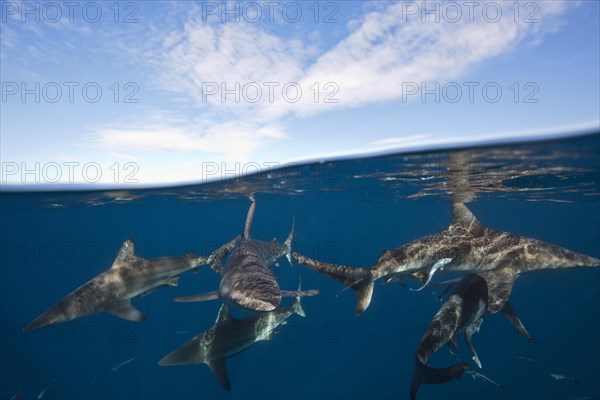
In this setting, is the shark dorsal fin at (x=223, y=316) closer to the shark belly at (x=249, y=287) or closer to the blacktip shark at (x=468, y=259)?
the shark belly at (x=249, y=287)

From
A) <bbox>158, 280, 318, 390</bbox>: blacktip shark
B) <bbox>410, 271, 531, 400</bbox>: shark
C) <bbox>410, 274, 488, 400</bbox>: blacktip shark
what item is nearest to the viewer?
<bbox>410, 274, 488, 400</bbox>: blacktip shark

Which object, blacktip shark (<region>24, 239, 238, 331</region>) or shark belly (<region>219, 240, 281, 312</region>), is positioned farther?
blacktip shark (<region>24, 239, 238, 331</region>)

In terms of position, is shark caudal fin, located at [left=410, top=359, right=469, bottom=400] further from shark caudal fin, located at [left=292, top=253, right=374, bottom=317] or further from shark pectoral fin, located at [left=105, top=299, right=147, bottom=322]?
shark pectoral fin, located at [left=105, top=299, right=147, bottom=322]

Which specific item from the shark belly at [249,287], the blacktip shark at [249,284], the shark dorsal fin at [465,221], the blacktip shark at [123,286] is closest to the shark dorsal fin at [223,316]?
the blacktip shark at [249,284]

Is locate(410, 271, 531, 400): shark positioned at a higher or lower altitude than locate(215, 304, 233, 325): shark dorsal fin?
higher

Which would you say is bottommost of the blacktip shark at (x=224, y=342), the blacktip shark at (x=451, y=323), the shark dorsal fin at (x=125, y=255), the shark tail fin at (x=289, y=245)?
the blacktip shark at (x=224, y=342)

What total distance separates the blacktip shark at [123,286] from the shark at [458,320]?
274 inches

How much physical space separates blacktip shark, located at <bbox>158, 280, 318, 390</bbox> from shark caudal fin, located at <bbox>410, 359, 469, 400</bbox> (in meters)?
3.72

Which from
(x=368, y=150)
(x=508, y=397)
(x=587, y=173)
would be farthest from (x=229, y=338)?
(x=508, y=397)

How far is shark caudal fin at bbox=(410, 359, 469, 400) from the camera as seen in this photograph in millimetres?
5238

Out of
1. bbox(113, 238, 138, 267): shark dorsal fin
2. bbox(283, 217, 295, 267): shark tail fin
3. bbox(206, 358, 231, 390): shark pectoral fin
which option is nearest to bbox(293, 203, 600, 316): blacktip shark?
bbox(206, 358, 231, 390): shark pectoral fin

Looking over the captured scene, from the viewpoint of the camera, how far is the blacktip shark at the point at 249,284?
647 cm

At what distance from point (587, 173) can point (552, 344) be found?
28099mm

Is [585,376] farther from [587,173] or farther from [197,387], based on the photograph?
[197,387]
